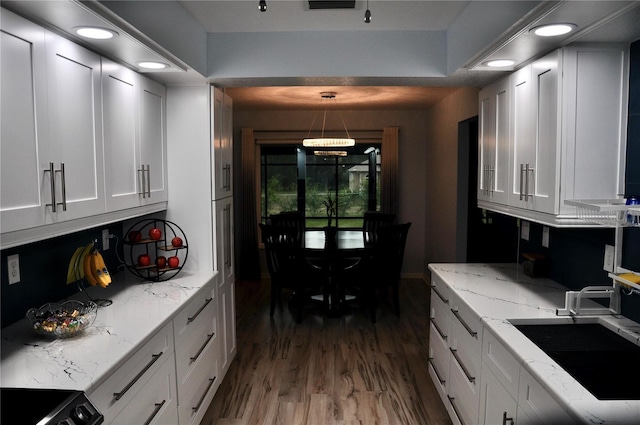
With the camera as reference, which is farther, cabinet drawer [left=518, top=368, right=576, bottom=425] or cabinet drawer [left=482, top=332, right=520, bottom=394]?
cabinet drawer [left=482, top=332, right=520, bottom=394]

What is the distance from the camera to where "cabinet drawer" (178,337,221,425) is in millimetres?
2688

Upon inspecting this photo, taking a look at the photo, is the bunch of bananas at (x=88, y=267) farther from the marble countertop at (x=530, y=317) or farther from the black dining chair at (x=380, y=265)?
the black dining chair at (x=380, y=265)

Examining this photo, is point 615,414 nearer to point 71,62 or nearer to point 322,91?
point 71,62

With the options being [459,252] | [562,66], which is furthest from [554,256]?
[459,252]

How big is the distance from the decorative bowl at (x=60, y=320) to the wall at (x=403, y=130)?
5.34 metres

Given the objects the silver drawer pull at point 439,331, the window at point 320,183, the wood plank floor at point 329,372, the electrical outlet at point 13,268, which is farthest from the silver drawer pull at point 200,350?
the window at point 320,183

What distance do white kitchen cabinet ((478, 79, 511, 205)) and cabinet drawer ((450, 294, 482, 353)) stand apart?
2.34 ft

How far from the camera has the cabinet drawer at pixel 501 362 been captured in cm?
200

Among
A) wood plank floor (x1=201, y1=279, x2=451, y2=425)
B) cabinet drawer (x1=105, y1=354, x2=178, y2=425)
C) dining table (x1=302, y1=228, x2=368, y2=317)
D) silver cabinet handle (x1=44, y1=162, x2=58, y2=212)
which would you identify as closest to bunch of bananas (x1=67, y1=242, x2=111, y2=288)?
cabinet drawer (x1=105, y1=354, x2=178, y2=425)

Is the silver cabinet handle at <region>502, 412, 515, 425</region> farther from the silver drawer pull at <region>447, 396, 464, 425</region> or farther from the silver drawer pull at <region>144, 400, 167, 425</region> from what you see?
the silver drawer pull at <region>144, 400, 167, 425</region>

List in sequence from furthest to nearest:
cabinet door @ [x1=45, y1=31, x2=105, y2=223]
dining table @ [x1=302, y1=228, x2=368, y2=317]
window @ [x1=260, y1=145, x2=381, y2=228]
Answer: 1. window @ [x1=260, y1=145, x2=381, y2=228]
2. dining table @ [x1=302, y1=228, x2=368, y2=317]
3. cabinet door @ [x1=45, y1=31, x2=105, y2=223]

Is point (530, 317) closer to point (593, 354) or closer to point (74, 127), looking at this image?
point (593, 354)

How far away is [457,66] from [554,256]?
1361 millimetres

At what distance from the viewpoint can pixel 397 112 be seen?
7.16m
